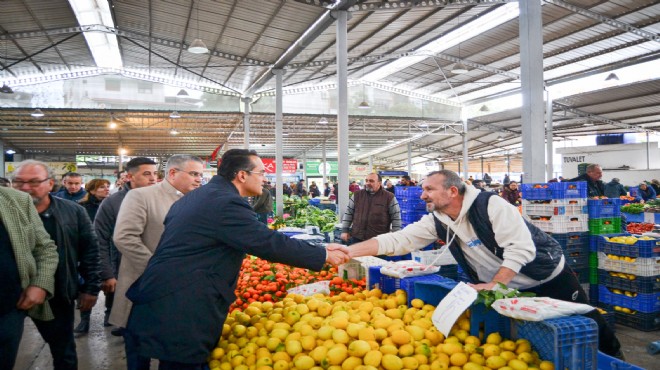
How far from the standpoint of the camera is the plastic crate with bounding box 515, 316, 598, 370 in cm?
185

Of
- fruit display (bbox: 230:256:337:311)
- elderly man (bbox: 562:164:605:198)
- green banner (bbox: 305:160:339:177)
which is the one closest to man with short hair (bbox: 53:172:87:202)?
fruit display (bbox: 230:256:337:311)

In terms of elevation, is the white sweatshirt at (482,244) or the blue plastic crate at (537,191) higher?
the blue plastic crate at (537,191)

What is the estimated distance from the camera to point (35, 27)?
11.5m

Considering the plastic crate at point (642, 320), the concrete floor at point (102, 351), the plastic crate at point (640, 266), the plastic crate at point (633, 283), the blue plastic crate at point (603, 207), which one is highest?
the blue plastic crate at point (603, 207)

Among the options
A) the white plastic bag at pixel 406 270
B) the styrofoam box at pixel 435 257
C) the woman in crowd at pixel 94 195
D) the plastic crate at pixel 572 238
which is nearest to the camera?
the white plastic bag at pixel 406 270

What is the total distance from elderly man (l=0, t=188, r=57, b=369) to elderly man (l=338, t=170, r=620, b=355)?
6.02ft

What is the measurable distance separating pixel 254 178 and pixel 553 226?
4.43m

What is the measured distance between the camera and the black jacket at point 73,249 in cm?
284

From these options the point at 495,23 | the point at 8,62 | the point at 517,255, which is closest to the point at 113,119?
the point at 8,62

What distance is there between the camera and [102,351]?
445 cm

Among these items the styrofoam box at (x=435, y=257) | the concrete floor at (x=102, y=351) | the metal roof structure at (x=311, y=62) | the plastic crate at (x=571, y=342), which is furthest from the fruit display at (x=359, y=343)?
the metal roof structure at (x=311, y=62)

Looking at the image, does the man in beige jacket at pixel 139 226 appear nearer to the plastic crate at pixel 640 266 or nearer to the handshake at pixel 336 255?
the handshake at pixel 336 255

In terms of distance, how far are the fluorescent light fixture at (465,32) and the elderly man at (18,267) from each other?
11.3m

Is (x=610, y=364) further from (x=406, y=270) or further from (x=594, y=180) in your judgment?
(x=594, y=180)
